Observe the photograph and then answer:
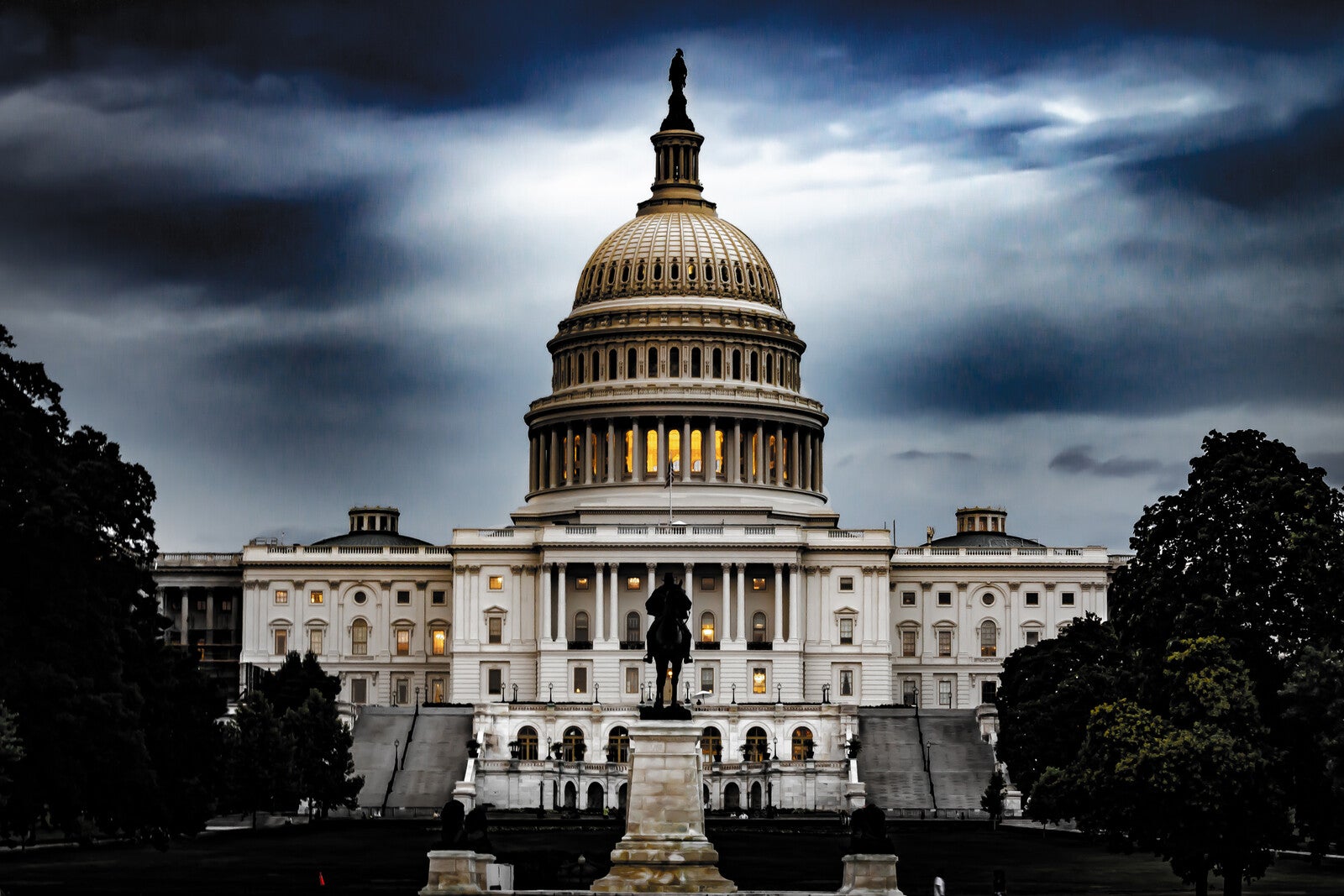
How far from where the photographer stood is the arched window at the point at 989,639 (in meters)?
178

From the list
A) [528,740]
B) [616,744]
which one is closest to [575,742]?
[616,744]

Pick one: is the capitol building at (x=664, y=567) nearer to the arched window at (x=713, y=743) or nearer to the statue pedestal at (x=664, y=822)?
the arched window at (x=713, y=743)

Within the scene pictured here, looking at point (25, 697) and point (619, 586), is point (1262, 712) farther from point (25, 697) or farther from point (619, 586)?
point (619, 586)

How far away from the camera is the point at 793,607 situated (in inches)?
6688

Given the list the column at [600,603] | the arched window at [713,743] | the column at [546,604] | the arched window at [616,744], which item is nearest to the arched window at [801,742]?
the arched window at [713,743]

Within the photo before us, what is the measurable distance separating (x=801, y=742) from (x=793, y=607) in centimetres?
2297

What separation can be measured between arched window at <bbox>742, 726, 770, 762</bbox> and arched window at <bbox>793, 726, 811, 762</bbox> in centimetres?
178

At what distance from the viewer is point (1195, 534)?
225 feet

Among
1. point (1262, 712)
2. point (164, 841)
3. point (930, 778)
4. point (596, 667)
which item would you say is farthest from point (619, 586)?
point (1262, 712)

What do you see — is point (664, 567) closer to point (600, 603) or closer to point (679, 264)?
point (600, 603)

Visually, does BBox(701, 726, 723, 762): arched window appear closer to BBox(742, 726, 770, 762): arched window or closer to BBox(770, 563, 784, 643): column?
BBox(742, 726, 770, 762): arched window

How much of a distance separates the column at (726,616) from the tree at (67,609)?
9729cm

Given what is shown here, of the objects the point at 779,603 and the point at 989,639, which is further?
the point at 989,639

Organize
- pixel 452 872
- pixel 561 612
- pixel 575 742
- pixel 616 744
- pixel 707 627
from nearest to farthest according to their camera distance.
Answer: pixel 452 872 < pixel 575 742 < pixel 616 744 < pixel 561 612 < pixel 707 627
